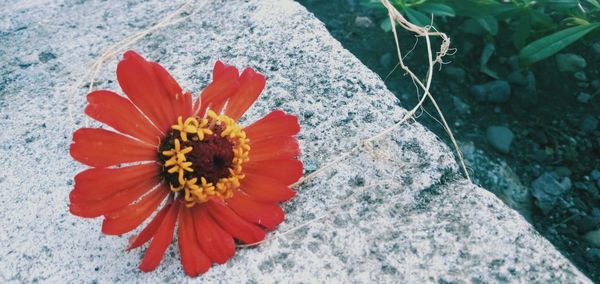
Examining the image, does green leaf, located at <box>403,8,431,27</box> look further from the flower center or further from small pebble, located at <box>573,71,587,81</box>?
the flower center

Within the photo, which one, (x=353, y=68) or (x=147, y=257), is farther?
(x=353, y=68)

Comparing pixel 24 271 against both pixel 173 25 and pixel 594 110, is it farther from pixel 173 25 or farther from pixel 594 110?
pixel 594 110

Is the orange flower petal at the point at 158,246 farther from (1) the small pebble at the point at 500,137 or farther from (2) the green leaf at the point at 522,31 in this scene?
(2) the green leaf at the point at 522,31

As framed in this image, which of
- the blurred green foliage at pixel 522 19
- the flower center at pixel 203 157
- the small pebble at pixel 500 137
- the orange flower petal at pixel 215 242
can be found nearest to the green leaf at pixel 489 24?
the blurred green foliage at pixel 522 19

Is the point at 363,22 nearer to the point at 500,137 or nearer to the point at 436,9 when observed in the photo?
the point at 436,9

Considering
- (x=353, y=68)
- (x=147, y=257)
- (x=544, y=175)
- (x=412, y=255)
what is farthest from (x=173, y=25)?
(x=544, y=175)

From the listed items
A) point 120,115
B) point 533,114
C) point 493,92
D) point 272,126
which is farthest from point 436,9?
point 120,115
